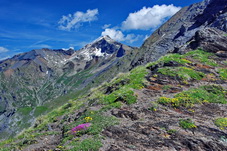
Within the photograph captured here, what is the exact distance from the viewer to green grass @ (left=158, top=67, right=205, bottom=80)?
21.0 metres

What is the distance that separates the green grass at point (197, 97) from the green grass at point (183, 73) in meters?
2.36

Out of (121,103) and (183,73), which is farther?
(183,73)

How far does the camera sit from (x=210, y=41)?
109 ft

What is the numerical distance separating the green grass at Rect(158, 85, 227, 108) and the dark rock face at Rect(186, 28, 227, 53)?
1580 cm

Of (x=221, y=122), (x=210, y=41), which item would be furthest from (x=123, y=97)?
(x=210, y=41)

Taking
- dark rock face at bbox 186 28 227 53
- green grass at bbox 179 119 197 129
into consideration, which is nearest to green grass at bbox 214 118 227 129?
green grass at bbox 179 119 197 129

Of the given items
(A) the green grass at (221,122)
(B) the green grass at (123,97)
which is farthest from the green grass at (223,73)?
(B) the green grass at (123,97)

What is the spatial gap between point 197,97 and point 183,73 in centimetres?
512

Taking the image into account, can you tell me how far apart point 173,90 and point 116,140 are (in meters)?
9.89

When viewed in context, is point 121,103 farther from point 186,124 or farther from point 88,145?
point 88,145

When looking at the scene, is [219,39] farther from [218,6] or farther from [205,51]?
[218,6]

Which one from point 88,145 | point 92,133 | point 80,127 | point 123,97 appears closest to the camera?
point 88,145

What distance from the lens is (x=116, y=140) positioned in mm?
10906

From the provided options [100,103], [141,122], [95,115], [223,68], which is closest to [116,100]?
[100,103]
